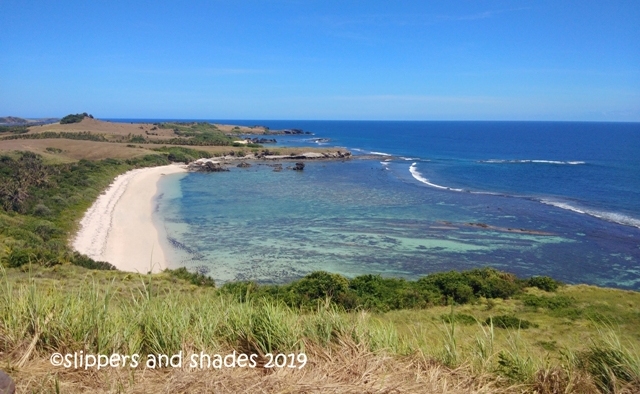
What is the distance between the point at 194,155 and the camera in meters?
73.2

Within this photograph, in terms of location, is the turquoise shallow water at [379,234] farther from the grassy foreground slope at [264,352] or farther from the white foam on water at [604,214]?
the grassy foreground slope at [264,352]

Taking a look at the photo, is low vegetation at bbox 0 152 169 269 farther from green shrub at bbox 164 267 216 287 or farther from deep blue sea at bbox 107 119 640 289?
deep blue sea at bbox 107 119 640 289

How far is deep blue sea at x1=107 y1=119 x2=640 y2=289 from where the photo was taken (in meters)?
24.5

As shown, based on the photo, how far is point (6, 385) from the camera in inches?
168

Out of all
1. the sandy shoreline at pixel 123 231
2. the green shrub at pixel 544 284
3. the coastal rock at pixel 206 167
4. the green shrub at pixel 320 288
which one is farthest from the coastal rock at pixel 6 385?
the coastal rock at pixel 206 167

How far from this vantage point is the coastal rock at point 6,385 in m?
4.21

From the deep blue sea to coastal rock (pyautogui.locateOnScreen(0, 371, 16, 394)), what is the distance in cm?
1756

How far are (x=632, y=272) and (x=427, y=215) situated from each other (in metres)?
14.8

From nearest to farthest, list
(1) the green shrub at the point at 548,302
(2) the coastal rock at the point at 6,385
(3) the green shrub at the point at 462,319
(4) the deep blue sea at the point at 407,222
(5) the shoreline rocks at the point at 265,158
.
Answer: (2) the coastal rock at the point at 6,385 → (3) the green shrub at the point at 462,319 → (1) the green shrub at the point at 548,302 → (4) the deep blue sea at the point at 407,222 → (5) the shoreline rocks at the point at 265,158

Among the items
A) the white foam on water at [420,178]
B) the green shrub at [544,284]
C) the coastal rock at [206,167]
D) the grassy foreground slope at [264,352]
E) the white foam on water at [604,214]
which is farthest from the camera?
the coastal rock at [206,167]

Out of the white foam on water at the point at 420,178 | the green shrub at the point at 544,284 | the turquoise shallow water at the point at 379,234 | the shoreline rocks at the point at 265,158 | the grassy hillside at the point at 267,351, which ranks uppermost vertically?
the grassy hillside at the point at 267,351

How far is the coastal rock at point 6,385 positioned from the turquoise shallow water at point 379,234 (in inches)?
690

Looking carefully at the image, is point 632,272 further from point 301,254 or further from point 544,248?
point 301,254

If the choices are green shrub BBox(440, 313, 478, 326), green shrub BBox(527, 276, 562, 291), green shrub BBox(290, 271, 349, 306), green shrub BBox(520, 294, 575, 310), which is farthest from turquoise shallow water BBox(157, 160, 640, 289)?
green shrub BBox(440, 313, 478, 326)
